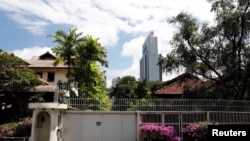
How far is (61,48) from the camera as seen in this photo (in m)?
27.0


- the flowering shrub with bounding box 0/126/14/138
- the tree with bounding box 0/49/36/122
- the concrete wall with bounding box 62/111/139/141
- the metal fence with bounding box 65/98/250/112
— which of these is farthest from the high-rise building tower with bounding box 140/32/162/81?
the flowering shrub with bounding box 0/126/14/138

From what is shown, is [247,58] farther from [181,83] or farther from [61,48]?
[61,48]

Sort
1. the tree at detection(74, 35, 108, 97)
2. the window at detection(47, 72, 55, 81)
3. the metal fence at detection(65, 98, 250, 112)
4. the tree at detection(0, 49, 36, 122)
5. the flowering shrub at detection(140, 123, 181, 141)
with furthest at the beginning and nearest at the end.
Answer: the window at detection(47, 72, 55, 81) → the tree at detection(74, 35, 108, 97) → the tree at detection(0, 49, 36, 122) → the metal fence at detection(65, 98, 250, 112) → the flowering shrub at detection(140, 123, 181, 141)

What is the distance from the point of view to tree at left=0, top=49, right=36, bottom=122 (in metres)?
22.5

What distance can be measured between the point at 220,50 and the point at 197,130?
338 inches

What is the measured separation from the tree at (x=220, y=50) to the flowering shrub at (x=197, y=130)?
6.49m

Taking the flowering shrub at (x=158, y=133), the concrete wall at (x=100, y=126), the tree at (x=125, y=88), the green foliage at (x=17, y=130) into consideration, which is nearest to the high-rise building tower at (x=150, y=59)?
the tree at (x=125, y=88)

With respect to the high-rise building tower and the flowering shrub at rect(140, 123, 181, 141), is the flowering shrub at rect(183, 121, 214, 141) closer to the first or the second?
the flowering shrub at rect(140, 123, 181, 141)

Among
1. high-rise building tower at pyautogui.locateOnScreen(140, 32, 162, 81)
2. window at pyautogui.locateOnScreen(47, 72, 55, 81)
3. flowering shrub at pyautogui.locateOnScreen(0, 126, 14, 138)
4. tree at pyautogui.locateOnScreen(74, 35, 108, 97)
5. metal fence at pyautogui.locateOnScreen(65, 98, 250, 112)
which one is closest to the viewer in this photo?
metal fence at pyautogui.locateOnScreen(65, 98, 250, 112)

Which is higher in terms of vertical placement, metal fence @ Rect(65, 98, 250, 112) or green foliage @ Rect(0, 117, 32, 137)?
metal fence @ Rect(65, 98, 250, 112)

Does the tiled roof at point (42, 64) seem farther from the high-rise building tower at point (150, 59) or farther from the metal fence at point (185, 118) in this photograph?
the high-rise building tower at point (150, 59)

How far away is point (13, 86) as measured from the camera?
22828mm

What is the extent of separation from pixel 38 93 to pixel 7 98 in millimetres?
2226

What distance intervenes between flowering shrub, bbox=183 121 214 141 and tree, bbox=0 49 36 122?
11548mm
